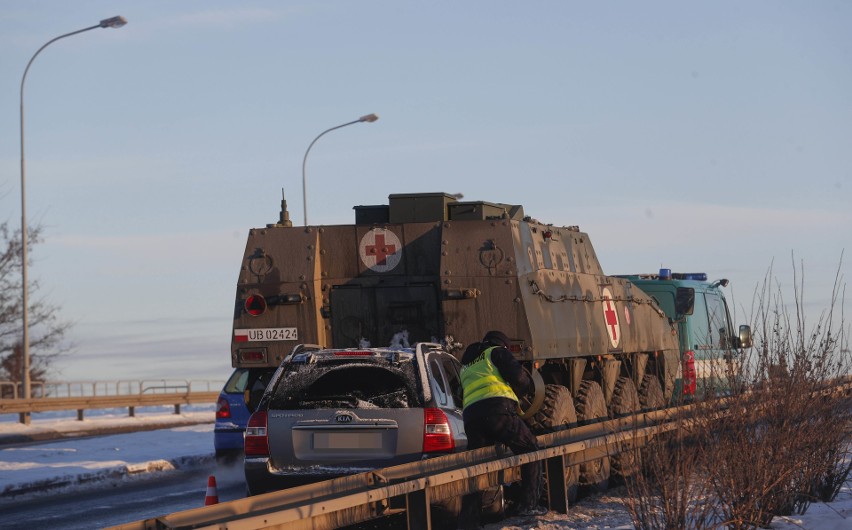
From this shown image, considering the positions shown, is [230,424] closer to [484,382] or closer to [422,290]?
[422,290]

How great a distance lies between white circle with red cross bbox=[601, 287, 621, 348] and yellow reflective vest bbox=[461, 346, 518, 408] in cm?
645

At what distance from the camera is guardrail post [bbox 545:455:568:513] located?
40.1ft

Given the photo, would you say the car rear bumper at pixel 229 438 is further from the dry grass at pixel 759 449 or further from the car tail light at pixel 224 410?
the dry grass at pixel 759 449

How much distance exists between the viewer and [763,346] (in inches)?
472

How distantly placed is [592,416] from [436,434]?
5.60 metres

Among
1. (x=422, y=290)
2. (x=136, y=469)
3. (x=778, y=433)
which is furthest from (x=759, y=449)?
(x=136, y=469)

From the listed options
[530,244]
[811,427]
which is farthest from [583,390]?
[811,427]

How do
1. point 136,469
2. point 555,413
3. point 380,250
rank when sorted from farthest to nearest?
point 136,469 → point 380,250 → point 555,413

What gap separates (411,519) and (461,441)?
90.9 inches

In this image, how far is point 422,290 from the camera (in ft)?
51.1

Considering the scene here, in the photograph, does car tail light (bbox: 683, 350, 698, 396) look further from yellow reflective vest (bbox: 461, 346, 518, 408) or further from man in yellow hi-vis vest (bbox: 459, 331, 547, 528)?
yellow reflective vest (bbox: 461, 346, 518, 408)

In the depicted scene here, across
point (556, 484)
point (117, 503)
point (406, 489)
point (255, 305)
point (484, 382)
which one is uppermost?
point (255, 305)

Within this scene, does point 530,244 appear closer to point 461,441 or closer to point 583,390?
point 583,390

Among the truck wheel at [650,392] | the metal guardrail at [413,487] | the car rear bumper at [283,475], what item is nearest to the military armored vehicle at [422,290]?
the metal guardrail at [413,487]
